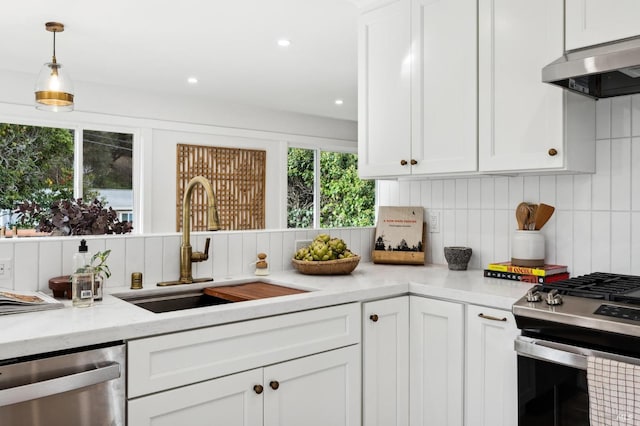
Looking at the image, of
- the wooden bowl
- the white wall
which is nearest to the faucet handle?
the wooden bowl

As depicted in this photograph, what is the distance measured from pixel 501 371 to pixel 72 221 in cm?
236

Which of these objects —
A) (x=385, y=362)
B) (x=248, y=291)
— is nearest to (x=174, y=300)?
(x=248, y=291)

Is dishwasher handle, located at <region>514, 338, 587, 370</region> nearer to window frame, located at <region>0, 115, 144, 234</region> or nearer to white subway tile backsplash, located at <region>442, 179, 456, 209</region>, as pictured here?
white subway tile backsplash, located at <region>442, 179, 456, 209</region>

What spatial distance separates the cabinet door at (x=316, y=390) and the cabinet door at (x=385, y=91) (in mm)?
1043

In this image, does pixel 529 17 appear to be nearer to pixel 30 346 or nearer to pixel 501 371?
pixel 501 371

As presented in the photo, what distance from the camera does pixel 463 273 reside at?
245cm

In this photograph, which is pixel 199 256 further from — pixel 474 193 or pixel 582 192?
pixel 582 192

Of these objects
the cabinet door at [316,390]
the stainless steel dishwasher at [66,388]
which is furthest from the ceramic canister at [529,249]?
the stainless steel dishwasher at [66,388]

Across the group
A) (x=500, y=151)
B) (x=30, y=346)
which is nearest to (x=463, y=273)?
(x=500, y=151)

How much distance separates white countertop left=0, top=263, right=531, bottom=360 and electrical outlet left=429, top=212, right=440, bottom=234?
28 centimetres

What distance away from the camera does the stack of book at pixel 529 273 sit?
83.6 inches

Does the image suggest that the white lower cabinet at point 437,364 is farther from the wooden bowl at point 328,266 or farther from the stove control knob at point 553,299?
the wooden bowl at point 328,266

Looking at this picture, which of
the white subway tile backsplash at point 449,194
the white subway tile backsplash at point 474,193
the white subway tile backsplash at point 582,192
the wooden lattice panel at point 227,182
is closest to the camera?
the white subway tile backsplash at point 582,192

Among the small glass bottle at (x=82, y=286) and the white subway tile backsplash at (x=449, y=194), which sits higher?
the white subway tile backsplash at (x=449, y=194)
